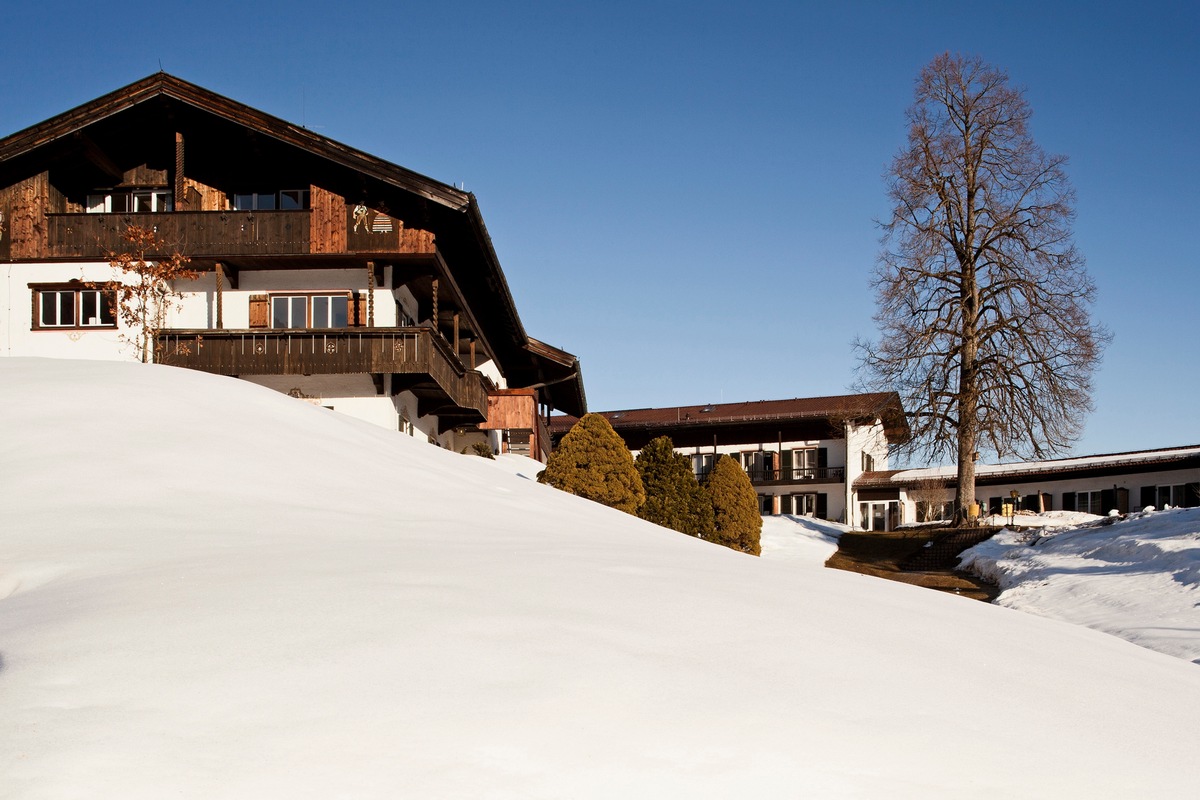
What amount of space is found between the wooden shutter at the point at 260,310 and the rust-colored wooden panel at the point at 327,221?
1990mm

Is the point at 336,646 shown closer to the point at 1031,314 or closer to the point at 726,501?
the point at 726,501

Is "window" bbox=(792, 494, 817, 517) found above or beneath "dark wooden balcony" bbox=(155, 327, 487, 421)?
beneath

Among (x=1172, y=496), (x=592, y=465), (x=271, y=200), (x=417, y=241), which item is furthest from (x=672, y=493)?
(x=1172, y=496)

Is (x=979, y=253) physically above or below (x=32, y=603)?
above

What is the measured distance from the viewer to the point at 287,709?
567 centimetres

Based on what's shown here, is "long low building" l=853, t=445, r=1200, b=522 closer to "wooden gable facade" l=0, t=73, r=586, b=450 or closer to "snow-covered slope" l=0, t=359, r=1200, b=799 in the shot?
"wooden gable facade" l=0, t=73, r=586, b=450

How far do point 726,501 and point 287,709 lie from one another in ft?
67.3

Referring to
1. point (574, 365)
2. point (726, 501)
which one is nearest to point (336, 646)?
point (726, 501)

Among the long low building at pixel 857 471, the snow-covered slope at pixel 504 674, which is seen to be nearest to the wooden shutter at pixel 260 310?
the snow-covered slope at pixel 504 674

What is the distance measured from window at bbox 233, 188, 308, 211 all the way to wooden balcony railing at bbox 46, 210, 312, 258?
4.50 feet

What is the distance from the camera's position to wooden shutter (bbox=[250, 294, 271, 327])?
2889 centimetres

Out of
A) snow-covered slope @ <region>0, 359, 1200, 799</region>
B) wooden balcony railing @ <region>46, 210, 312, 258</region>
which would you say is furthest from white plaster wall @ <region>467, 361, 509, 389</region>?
snow-covered slope @ <region>0, 359, 1200, 799</region>

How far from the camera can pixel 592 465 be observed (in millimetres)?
21531

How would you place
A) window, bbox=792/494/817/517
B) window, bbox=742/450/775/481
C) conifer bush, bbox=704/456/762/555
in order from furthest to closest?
window, bbox=742/450/775/481 → window, bbox=792/494/817/517 → conifer bush, bbox=704/456/762/555
